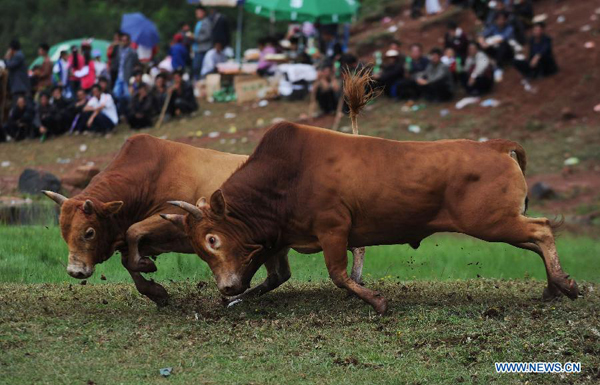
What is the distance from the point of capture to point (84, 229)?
363 inches

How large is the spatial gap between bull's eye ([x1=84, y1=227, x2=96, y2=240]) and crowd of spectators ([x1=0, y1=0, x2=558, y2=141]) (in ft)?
45.3

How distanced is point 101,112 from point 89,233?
1703 centimetres

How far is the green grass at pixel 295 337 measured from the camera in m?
7.48

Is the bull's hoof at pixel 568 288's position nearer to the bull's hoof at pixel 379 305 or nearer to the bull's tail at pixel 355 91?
the bull's hoof at pixel 379 305

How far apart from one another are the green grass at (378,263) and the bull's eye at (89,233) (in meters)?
2.25

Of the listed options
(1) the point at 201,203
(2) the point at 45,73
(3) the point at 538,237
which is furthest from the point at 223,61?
(3) the point at 538,237

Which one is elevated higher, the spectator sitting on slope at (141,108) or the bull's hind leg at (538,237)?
the bull's hind leg at (538,237)

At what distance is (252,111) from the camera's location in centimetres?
2633

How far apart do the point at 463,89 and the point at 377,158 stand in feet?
49.6

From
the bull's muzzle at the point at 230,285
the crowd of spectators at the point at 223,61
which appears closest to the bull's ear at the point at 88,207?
the bull's muzzle at the point at 230,285

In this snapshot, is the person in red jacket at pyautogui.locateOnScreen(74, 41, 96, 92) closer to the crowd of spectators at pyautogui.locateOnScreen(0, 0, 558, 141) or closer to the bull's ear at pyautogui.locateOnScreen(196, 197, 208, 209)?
the crowd of spectators at pyautogui.locateOnScreen(0, 0, 558, 141)

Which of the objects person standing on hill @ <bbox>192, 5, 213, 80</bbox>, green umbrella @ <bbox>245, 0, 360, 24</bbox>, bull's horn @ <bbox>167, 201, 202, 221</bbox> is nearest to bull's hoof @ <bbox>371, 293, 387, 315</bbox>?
bull's horn @ <bbox>167, 201, 202, 221</bbox>

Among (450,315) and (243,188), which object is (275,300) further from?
(450,315)

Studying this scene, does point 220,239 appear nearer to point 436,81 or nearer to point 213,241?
point 213,241
